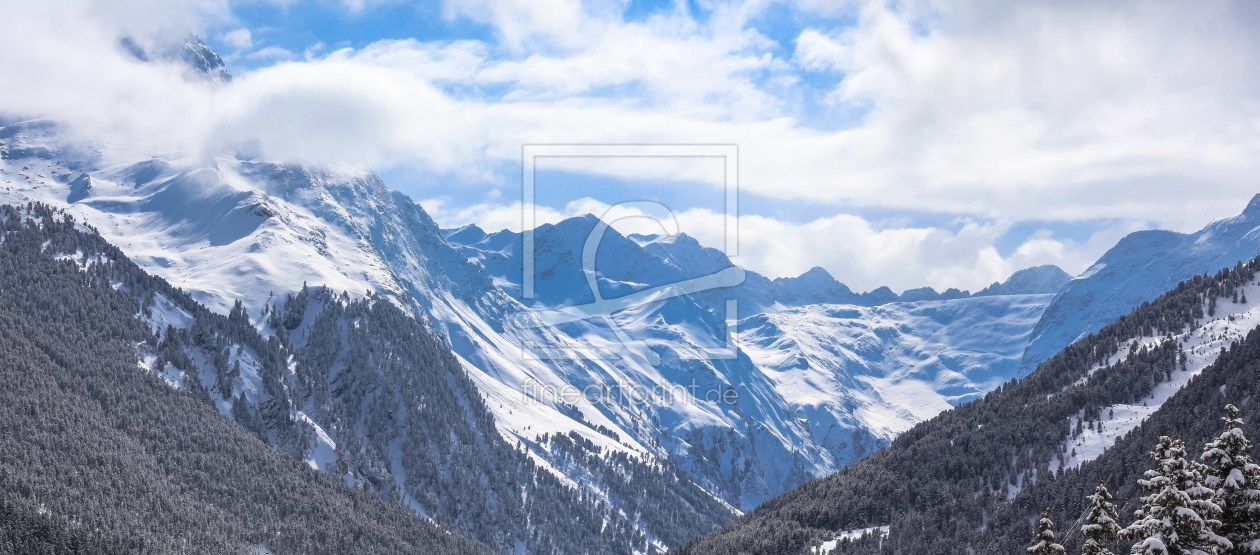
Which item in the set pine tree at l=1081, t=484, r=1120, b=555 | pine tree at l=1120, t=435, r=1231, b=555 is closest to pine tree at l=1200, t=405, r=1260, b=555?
pine tree at l=1120, t=435, r=1231, b=555

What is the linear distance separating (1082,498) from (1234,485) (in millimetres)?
138762

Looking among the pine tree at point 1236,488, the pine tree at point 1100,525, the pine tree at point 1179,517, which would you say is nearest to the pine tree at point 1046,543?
the pine tree at point 1100,525

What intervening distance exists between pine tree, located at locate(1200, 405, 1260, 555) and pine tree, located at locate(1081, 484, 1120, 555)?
412 centimetres

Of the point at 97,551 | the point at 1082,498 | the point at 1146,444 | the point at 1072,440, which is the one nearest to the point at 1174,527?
the point at 1082,498

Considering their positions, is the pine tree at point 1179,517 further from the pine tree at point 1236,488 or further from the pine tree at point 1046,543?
the pine tree at point 1046,543

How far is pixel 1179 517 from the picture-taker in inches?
1735

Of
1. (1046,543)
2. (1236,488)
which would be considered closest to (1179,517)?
(1236,488)

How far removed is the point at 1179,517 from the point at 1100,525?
3139mm

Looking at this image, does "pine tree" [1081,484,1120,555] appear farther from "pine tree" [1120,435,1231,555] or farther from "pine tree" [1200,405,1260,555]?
"pine tree" [1200,405,1260,555]

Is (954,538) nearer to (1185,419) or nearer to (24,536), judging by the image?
(1185,419)

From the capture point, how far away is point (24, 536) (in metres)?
195

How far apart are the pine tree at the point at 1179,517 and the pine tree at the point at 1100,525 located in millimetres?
646

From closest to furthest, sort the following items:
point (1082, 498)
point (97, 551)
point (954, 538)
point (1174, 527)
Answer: point (1174, 527)
point (1082, 498)
point (954, 538)
point (97, 551)

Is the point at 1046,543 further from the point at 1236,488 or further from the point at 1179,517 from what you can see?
the point at 1236,488
